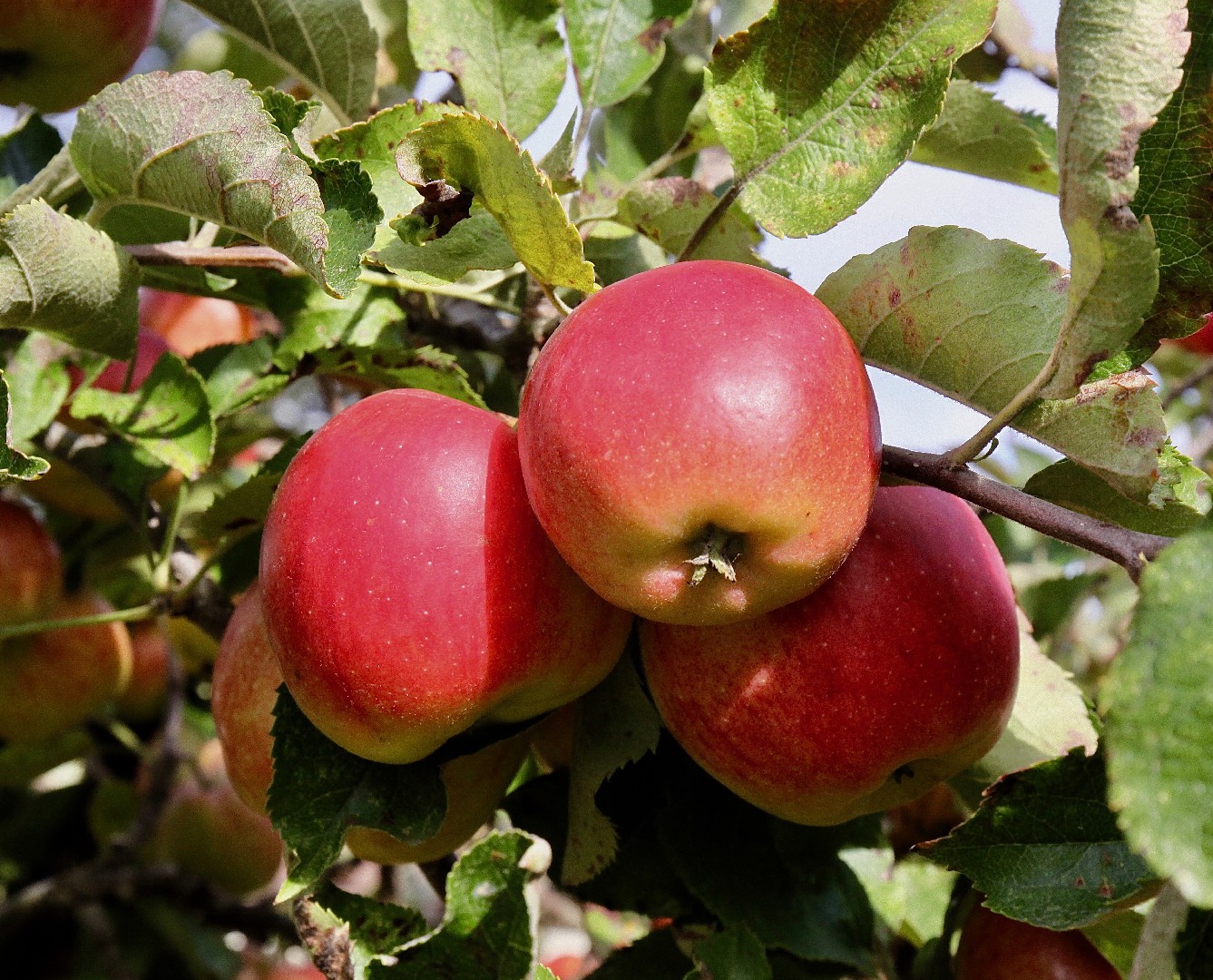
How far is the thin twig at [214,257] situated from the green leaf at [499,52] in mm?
247

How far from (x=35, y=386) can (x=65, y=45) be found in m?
0.48

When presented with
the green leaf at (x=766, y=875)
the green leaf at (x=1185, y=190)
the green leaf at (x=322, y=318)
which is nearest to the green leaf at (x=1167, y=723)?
the green leaf at (x=1185, y=190)

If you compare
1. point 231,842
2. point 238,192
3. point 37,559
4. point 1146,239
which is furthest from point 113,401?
point 231,842

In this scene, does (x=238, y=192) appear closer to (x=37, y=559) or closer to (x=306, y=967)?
(x=37, y=559)

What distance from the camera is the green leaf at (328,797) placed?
85cm

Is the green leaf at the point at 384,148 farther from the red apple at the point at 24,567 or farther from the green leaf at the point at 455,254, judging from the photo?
the red apple at the point at 24,567

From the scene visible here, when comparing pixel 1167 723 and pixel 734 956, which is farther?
pixel 734 956

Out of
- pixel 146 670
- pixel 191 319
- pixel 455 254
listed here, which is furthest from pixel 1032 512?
pixel 146 670

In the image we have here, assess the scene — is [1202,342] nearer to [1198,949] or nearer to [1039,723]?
[1039,723]

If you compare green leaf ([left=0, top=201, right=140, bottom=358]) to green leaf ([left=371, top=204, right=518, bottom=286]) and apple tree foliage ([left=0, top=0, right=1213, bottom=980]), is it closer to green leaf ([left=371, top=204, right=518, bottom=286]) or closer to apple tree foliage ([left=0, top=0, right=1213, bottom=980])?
apple tree foliage ([left=0, top=0, right=1213, bottom=980])

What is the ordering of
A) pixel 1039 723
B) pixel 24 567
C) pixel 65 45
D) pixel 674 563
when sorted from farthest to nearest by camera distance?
pixel 24 567, pixel 65 45, pixel 1039 723, pixel 674 563

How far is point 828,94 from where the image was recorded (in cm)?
86

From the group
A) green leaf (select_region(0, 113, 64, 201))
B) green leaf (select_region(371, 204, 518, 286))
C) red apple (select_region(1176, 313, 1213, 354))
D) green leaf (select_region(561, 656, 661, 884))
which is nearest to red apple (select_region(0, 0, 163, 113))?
green leaf (select_region(0, 113, 64, 201))

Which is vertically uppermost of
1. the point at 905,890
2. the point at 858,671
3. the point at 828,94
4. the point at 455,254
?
the point at 828,94
